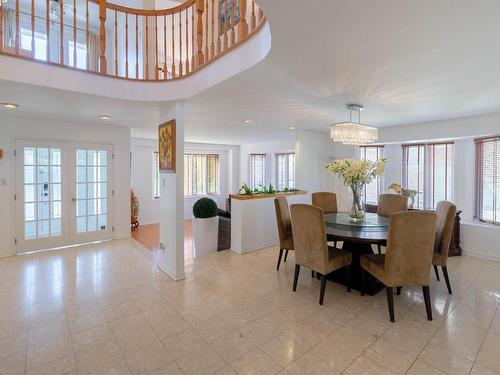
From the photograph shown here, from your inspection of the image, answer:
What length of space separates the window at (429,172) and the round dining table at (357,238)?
7.97 ft

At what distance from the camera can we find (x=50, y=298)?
9.25 ft

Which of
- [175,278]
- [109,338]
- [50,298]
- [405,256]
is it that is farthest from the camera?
[175,278]

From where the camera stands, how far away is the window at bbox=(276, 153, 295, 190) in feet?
25.5

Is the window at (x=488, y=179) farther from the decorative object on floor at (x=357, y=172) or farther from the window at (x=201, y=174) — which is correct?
the window at (x=201, y=174)

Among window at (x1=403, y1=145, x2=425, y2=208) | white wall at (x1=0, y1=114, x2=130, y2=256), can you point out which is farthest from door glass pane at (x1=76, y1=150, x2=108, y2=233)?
window at (x1=403, y1=145, x2=425, y2=208)

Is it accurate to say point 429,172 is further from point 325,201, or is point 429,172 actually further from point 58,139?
point 58,139

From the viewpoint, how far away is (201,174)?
28.5 feet

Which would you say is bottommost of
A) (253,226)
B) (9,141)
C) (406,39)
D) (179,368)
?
(179,368)

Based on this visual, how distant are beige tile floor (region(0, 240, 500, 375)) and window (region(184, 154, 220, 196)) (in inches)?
196

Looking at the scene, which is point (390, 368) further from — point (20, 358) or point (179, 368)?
point (20, 358)

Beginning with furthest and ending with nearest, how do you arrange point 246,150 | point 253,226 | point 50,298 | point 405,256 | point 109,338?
point 246,150 → point 253,226 → point 50,298 → point 405,256 → point 109,338

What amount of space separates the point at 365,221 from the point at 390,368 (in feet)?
5.91

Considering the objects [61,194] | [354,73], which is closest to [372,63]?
[354,73]

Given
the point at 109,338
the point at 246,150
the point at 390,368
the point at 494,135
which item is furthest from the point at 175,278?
the point at 246,150
